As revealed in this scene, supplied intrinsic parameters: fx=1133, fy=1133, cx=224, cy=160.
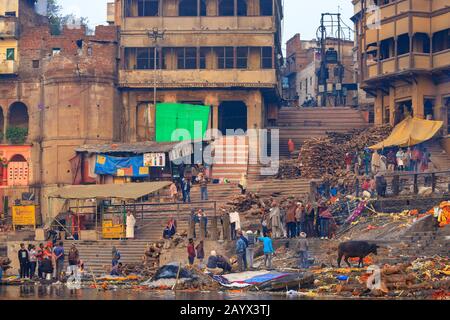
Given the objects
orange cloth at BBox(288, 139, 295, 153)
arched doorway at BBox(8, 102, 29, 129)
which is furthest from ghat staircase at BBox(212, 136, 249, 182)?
arched doorway at BBox(8, 102, 29, 129)

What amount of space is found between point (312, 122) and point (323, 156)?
1025 cm

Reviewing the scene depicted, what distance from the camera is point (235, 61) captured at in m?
61.4

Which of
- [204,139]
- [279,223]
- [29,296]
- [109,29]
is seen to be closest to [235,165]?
[204,139]

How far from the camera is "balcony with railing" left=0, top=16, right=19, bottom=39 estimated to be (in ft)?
204

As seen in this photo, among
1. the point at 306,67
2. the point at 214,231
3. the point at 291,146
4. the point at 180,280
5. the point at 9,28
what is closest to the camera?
the point at 180,280

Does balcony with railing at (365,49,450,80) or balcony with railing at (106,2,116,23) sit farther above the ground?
balcony with railing at (106,2,116,23)

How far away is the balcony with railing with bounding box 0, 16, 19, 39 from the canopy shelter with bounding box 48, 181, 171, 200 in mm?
15308

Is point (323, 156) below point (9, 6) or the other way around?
below

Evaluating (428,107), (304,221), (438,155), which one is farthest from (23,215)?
(428,107)

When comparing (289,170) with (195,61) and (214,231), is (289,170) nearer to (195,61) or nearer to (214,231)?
(195,61)

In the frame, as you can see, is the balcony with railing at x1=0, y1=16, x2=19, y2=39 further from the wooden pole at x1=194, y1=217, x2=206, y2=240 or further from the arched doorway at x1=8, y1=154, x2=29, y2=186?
the wooden pole at x1=194, y1=217, x2=206, y2=240

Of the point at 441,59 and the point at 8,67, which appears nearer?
the point at 441,59

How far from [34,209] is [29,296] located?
2276cm

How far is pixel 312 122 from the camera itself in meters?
63.6
